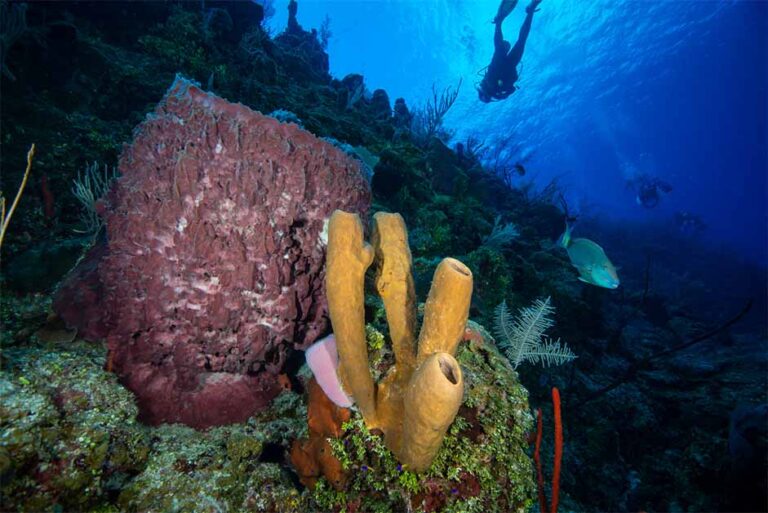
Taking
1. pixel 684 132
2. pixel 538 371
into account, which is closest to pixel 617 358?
pixel 538 371

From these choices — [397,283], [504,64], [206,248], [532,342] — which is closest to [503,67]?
[504,64]

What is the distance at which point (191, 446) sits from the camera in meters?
2.00

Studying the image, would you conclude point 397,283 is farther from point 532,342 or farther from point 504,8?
point 504,8

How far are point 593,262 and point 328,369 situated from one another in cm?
428

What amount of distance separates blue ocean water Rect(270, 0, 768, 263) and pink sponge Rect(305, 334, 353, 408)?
2444cm

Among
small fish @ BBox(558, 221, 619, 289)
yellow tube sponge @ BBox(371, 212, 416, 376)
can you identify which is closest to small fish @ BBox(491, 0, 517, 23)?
small fish @ BBox(558, 221, 619, 289)

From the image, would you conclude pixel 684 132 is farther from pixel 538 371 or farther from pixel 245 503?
pixel 245 503

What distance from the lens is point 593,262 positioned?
4.76 metres

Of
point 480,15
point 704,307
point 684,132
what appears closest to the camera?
point 704,307

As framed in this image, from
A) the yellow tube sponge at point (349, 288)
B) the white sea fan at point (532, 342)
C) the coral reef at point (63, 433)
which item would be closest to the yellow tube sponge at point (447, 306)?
the yellow tube sponge at point (349, 288)

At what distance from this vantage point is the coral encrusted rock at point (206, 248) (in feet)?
6.61

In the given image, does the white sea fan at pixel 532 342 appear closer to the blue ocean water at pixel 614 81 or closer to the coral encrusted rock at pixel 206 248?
the coral encrusted rock at pixel 206 248

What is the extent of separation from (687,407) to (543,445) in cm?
318

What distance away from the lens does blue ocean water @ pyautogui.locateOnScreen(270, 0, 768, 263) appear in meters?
34.5
